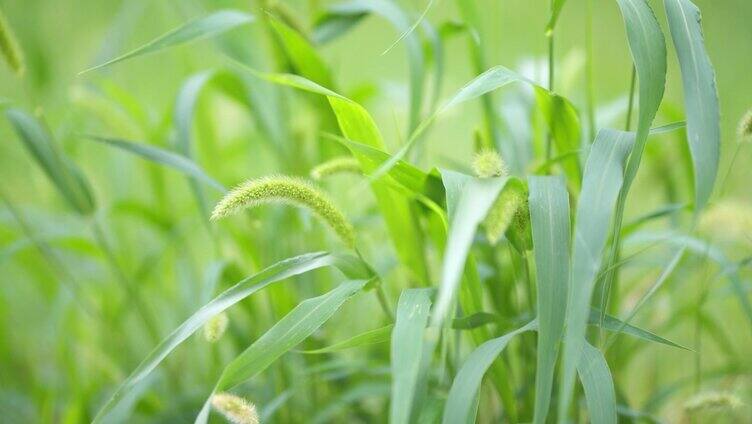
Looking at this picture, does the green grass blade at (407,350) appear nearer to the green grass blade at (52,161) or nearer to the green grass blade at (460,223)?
the green grass blade at (460,223)

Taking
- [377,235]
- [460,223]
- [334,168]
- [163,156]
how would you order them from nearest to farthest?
[460,223]
[334,168]
[163,156]
[377,235]

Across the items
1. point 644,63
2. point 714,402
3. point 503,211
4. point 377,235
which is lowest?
point 714,402

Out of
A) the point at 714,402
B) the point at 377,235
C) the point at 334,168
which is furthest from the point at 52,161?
the point at 714,402

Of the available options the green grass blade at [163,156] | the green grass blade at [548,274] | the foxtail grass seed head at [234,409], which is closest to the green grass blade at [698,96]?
the green grass blade at [548,274]

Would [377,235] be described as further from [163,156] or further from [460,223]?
[460,223]

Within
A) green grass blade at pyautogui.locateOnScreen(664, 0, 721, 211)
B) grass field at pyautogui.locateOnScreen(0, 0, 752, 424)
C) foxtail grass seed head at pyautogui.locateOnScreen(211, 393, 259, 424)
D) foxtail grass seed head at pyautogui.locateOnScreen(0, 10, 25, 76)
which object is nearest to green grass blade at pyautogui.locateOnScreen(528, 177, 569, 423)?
grass field at pyautogui.locateOnScreen(0, 0, 752, 424)

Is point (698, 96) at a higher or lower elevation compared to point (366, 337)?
higher
